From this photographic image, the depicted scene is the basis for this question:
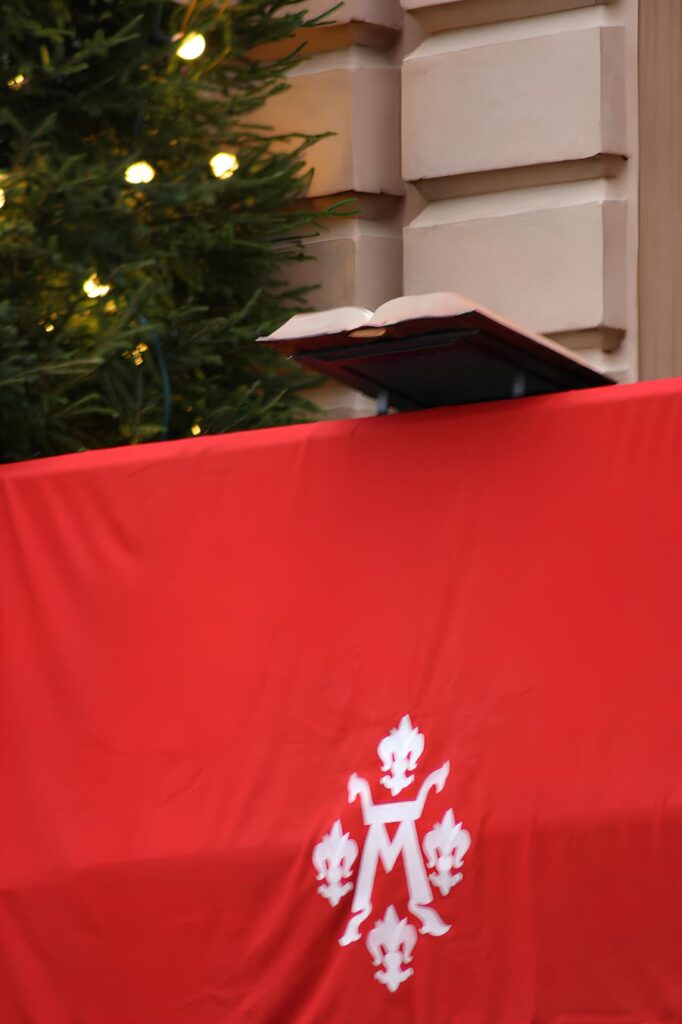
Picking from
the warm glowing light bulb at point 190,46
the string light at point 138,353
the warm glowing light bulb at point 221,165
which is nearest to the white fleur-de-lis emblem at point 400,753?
the string light at point 138,353

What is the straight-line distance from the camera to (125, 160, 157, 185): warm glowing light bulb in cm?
544

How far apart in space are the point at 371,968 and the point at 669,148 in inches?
115

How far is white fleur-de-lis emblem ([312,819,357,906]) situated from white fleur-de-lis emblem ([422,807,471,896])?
0.21 meters

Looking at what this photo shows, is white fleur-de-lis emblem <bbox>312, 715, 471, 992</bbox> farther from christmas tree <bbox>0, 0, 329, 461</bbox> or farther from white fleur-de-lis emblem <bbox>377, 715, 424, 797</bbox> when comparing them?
christmas tree <bbox>0, 0, 329, 461</bbox>

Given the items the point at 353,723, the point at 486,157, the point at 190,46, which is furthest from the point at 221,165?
the point at 353,723

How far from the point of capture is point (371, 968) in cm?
417

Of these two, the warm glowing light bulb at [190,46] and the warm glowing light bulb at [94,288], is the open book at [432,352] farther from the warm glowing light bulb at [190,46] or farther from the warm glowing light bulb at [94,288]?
the warm glowing light bulb at [190,46]

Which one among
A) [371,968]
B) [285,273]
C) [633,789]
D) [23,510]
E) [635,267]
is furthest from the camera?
[285,273]

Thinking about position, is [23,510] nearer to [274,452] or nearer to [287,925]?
[274,452]

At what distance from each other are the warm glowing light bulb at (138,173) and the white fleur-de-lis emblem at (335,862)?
2.15m

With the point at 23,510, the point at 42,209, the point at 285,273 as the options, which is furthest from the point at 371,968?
the point at 285,273

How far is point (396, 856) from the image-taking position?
13.8 ft

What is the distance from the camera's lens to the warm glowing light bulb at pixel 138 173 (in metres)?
5.44

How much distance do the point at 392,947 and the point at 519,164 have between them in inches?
109
